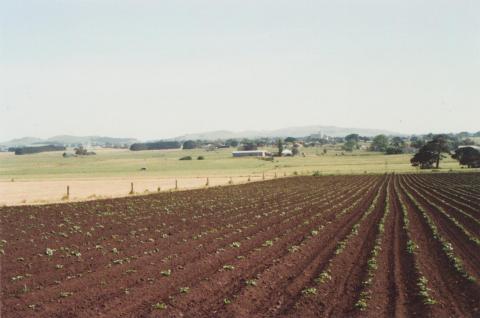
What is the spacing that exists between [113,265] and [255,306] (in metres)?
6.49

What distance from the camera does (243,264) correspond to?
16172mm

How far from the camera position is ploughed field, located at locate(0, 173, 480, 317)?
11891mm

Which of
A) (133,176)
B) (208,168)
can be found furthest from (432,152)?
Result: (133,176)

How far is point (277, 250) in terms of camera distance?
18531mm

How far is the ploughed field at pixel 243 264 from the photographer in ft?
39.0

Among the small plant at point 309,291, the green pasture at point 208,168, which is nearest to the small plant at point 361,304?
the small plant at point 309,291

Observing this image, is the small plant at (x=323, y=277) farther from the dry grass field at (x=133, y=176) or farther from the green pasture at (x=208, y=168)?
the green pasture at (x=208, y=168)

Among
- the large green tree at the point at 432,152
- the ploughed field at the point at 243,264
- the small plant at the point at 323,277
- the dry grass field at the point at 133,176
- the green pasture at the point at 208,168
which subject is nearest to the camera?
the ploughed field at the point at 243,264

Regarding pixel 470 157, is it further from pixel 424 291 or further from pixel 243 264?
pixel 424 291

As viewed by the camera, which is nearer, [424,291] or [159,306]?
[159,306]

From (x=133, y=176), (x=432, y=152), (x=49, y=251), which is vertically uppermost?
(x=432, y=152)

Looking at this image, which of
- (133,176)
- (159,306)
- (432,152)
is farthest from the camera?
(432,152)

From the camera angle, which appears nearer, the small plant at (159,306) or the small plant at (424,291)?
the small plant at (159,306)

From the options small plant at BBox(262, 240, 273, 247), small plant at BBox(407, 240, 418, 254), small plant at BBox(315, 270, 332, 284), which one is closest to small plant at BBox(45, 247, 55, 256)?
small plant at BBox(262, 240, 273, 247)
